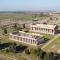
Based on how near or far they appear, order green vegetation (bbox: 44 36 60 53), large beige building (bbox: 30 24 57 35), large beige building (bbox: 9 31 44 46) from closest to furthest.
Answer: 1. green vegetation (bbox: 44 36 60 53)
2. large beige building (bbox: 9 31 44 46)
3. large beige building (bbox: 30 24 57 35)

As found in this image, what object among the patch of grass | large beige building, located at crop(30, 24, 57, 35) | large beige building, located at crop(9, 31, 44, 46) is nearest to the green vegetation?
the patch of grass

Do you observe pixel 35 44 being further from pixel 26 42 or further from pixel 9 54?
pixel 9 54

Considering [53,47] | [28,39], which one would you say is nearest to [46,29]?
[28,39]

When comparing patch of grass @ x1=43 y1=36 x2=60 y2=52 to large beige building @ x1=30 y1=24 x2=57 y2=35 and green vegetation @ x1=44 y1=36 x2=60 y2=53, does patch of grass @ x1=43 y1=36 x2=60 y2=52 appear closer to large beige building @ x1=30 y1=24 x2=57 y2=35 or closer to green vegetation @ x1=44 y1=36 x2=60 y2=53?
green vegetation @ x1=44 y1=36 x2=60 y2=53

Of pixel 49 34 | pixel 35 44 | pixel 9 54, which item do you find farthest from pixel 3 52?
pixel 49 34

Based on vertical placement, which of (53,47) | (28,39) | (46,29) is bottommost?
(53,47)

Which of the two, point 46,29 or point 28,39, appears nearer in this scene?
point 28,39

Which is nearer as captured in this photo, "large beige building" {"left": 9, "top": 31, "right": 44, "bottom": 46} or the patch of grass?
the patch of grass

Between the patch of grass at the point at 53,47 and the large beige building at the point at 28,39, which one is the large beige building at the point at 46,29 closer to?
the large beige building at the point at 28,39

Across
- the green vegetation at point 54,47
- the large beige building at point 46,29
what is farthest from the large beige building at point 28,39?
the large beige building at point 46,29

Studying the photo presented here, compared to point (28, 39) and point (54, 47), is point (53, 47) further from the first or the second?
point (28, 39)

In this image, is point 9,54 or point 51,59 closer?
point 51,59
